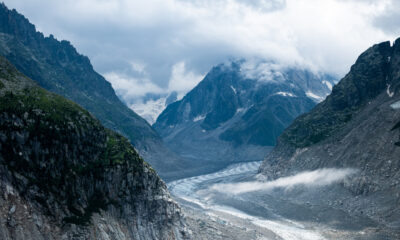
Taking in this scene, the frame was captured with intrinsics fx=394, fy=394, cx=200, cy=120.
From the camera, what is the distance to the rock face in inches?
2923

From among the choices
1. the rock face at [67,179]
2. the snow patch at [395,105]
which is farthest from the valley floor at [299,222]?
the snow patch at [395,105]

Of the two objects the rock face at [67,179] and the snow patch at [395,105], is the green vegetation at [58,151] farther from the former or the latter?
the snow patch at [395,105]

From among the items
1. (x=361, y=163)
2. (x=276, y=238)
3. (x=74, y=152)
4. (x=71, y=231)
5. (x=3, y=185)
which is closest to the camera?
(x=3, y=185)

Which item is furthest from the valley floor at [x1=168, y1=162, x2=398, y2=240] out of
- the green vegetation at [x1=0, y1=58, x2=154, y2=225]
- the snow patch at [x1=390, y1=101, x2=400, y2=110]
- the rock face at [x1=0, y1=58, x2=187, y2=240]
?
the snow patch at [x1=390, y1=101, x2=400, y2=110]

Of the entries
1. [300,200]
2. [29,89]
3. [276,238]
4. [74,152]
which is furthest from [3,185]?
[300,200]

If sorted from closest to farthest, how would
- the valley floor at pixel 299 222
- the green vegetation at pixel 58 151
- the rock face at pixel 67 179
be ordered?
the rock face at pixel 67 179 → the green vegetation at pixel 58 151 → the valley floor at pixel 299 222

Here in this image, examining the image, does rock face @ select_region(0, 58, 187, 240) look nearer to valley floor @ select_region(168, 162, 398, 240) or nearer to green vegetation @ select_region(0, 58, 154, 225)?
green vegetation @ select_region(0, 58, 154, 225)

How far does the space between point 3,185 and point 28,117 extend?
55.8ft

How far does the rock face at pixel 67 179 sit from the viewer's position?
7425 centimetres

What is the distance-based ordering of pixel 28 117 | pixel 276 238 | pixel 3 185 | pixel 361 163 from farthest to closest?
pixel 361 163 < pixel 276 238 < pixel 28 117 < pixel 3 185

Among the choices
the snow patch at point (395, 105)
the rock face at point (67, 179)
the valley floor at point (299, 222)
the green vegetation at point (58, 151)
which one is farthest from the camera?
the snow patch at point (395, 105)

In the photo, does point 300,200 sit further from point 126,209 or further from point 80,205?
point 80,205

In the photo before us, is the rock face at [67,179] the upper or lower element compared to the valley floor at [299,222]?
upper

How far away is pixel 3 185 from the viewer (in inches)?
2810
